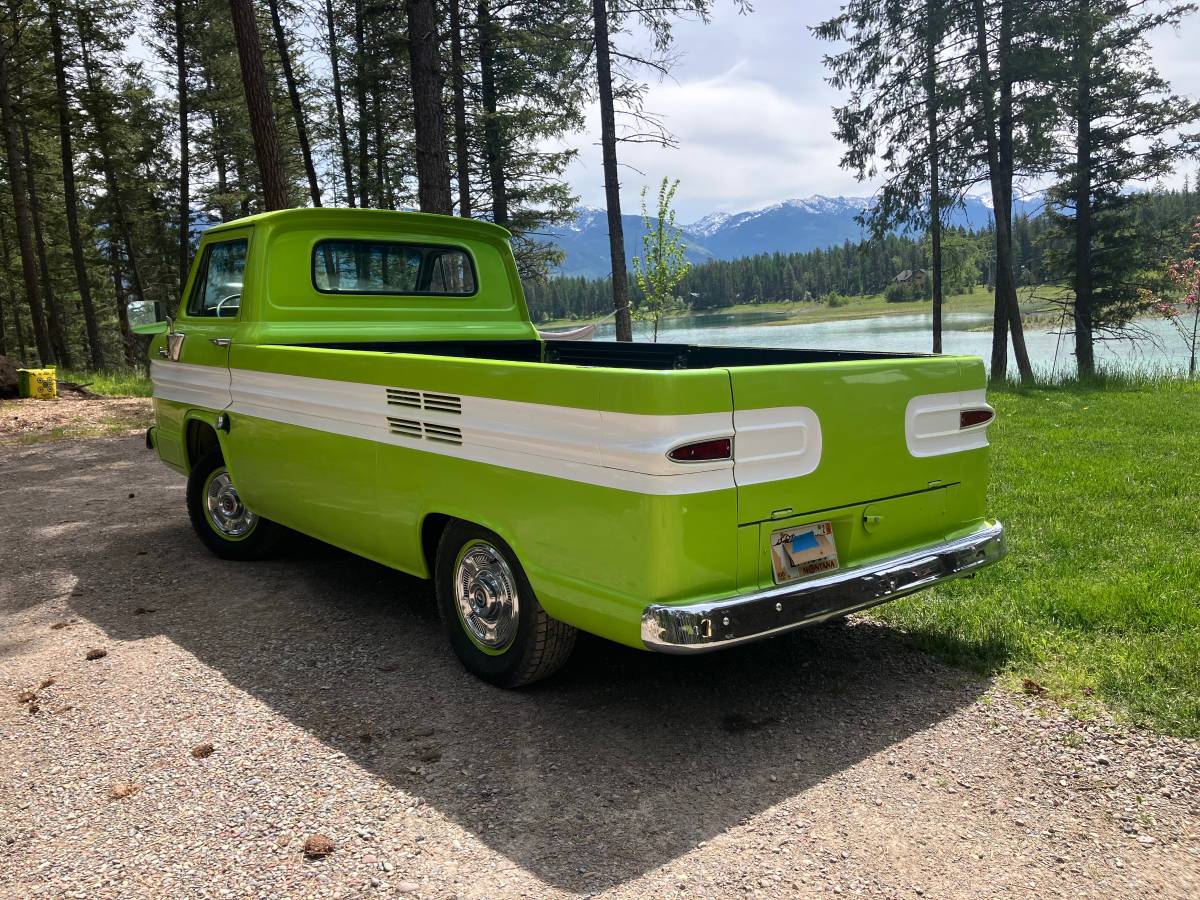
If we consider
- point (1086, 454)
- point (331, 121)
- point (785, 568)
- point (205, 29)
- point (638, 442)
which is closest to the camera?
point (638, 442)

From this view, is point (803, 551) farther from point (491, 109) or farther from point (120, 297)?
point (120, 297)

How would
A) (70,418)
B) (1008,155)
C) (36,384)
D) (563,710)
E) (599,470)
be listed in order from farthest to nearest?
(1008,155) < (36,384) < (70,418) < (563,710) < (599,470)

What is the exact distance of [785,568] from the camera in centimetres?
321

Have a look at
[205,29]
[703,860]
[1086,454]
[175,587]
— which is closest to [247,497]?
[175,587]

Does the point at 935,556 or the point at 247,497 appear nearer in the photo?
the point at 935,556

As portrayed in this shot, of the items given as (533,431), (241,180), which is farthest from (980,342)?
(533,431)

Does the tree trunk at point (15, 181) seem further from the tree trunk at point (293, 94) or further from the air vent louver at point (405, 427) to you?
the air vent louver at point (405, 427)

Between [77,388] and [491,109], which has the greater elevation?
[491,109]

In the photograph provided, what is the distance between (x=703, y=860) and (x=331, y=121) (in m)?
27.3

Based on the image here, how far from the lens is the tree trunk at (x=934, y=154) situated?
19328mm

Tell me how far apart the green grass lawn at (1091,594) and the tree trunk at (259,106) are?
9444 millimetres

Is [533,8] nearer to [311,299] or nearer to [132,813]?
[311,299]

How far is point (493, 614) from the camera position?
379 cm

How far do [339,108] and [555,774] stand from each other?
86.3 ft
